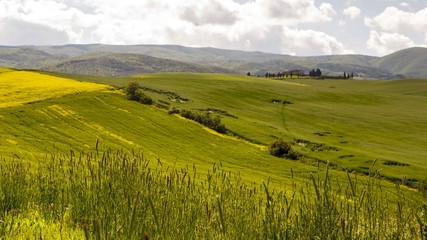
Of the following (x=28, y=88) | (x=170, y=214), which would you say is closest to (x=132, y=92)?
(x=28, y=88)

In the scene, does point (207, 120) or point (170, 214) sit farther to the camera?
point (207, 120)

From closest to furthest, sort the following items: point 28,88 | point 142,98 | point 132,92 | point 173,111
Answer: point 173,111 → point 28,88 → point 142,98 → point 132,92

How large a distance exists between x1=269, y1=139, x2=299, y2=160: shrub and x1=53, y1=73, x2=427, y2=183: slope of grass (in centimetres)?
312

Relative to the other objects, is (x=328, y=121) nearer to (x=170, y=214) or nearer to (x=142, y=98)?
(x=142, y=98)

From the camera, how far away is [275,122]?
283 feet

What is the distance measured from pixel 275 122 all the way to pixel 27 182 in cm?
7844

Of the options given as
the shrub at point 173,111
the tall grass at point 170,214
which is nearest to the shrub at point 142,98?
the shrub at point 173,111

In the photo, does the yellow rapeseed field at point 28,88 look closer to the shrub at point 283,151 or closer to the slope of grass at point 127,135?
the slope of grass at point 127,135

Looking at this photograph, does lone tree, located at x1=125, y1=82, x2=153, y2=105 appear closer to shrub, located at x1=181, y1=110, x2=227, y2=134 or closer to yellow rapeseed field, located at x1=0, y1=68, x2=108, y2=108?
yellow rapeseed field, located at x1=0, y1=68, x2=108, y2=108

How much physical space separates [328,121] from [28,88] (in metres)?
64.5

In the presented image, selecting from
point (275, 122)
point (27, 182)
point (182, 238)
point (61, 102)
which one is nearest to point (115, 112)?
point (61, 102)

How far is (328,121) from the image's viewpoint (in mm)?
93312

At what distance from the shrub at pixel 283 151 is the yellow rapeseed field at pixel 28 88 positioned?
3912 cm

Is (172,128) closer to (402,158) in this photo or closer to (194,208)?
(402,158)
